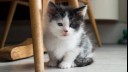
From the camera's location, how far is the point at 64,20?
1154 millimetres

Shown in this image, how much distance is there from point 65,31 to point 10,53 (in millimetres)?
420

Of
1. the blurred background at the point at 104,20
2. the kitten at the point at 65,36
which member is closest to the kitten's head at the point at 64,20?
the kitten at the point at 65,36

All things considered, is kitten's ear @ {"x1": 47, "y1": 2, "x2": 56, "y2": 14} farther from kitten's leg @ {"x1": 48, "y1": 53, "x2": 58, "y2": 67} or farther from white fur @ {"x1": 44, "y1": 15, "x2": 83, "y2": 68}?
kitten's leg @ {"x1": 48, "y1": 53, "x2": 58, "y2": 67}

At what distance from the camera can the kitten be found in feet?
3.79

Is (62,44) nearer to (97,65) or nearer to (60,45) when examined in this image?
(60,45)

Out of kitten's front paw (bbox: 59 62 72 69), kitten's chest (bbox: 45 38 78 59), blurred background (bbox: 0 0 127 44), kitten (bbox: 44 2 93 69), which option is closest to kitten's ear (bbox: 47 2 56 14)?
kitten (bbox: 44 2 93 69)

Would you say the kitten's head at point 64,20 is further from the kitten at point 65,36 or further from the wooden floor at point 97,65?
the wooden floor at point 97,65

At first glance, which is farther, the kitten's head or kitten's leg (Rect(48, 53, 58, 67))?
kitten's leg (Rect(48, 53, 58, 67))

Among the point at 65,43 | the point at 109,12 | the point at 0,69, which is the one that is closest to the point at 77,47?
the point at 65,43

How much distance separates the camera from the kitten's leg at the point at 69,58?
1.20 m

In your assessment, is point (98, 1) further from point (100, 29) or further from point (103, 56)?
point (103, 56)

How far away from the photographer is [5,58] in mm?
1470

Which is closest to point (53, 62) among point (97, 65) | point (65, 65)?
point (65, 65)

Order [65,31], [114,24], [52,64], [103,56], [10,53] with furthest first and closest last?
[114,24]
[103,56]
[10,53]
[52,64]
[65,31]
